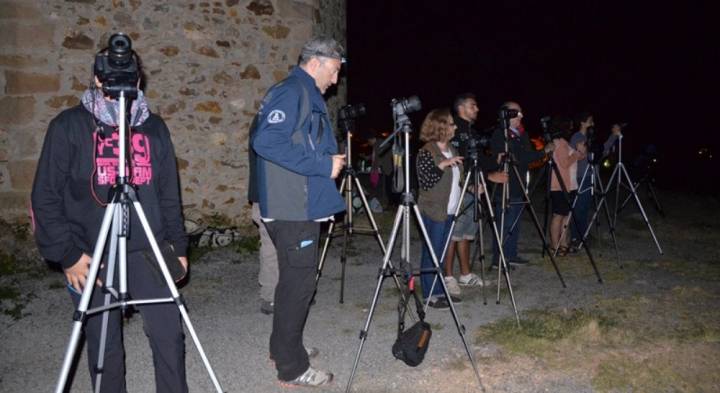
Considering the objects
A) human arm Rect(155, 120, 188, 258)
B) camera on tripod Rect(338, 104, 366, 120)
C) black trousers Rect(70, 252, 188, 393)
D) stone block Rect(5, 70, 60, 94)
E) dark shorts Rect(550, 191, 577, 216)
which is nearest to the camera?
black trousers Rect(70, 252, 188, 393)

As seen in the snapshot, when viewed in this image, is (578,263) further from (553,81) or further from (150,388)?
(553,81)

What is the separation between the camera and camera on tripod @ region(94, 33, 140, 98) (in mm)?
2164

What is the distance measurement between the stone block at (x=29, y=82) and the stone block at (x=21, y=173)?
0.79 meters

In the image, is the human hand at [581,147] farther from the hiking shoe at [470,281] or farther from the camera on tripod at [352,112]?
the camera on tripod at [352,112]

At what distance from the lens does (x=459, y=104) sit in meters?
5.25

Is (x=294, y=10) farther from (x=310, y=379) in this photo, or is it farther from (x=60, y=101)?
(x=310, y=379)

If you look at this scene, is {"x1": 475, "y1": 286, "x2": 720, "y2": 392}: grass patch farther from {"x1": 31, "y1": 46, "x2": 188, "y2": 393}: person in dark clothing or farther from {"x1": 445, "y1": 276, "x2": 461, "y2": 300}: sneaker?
{"x1": 31, "y1": 46, "x2": 188, "y2": 393}: person in dark clothing

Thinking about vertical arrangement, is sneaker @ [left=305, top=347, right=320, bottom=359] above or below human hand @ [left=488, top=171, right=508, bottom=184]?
below

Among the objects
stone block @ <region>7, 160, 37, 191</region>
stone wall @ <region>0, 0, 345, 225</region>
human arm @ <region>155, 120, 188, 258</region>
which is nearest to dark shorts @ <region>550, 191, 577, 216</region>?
stone wall @ <region>0, 0, 345, 225</region>

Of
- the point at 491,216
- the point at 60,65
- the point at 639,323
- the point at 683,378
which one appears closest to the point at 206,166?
the point at 60,65

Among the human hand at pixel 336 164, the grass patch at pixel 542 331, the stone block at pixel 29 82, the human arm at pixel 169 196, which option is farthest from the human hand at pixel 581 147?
the stone block at pixel 29 82

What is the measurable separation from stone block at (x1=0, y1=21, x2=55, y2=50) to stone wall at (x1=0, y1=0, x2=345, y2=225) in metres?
0.01

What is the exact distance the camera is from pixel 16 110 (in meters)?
6.21

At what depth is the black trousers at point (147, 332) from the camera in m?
2.42
